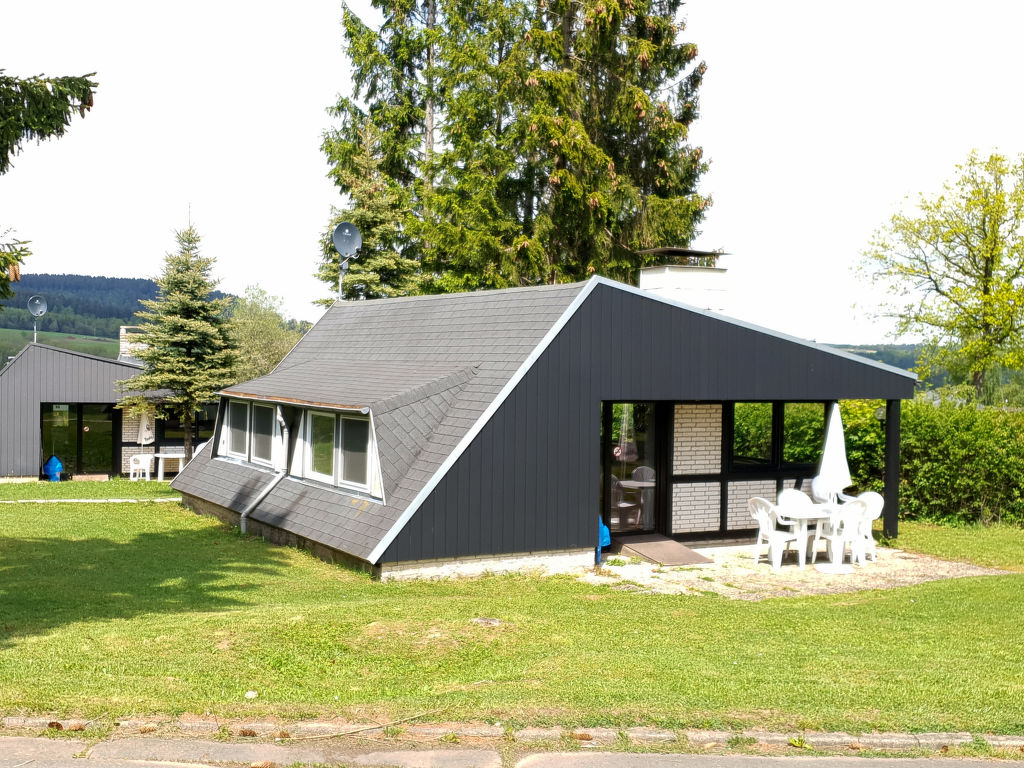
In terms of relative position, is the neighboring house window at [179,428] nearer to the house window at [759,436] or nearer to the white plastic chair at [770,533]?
the house window at [759,436]

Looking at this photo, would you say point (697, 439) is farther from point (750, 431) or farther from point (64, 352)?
point (64, 352)

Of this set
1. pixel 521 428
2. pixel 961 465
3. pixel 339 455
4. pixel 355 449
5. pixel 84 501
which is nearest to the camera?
pixel 521 428

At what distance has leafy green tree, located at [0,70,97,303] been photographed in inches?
366

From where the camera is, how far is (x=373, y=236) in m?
30.9

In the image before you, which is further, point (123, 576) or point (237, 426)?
point (237, 426)

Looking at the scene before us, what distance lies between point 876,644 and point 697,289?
854 cm

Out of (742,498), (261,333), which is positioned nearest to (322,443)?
(742,498)

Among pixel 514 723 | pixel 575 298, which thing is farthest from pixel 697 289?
pixel 514 723

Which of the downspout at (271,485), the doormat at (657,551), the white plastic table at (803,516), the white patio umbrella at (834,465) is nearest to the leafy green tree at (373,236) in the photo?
the downspout at (271,485)

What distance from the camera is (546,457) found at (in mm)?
13500

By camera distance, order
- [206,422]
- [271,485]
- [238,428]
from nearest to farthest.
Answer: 1. [271,485]
2. [238,428]
3. [206,422]

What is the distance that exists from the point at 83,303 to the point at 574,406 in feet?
226

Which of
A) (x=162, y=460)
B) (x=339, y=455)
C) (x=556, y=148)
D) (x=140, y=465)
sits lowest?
(x=140, y=465)

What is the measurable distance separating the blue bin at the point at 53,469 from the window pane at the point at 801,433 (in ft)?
64.2
